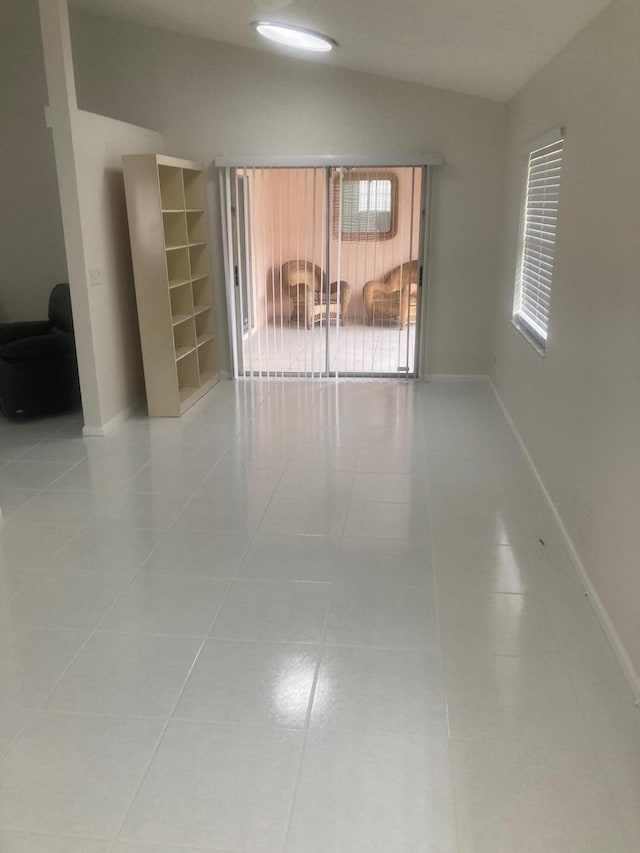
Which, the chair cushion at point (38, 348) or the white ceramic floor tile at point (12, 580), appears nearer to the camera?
the white ceramic floor tile at point (12, 580)

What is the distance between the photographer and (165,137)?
5711mm

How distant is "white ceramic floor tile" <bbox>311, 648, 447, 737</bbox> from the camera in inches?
80.3

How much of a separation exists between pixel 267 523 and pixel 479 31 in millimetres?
2857

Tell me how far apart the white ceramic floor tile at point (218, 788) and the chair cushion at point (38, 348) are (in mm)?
3530

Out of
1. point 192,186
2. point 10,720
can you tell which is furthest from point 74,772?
point 192,186

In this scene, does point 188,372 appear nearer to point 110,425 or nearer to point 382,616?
point 110,425

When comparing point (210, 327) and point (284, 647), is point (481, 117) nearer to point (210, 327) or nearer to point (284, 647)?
point (210, 327)

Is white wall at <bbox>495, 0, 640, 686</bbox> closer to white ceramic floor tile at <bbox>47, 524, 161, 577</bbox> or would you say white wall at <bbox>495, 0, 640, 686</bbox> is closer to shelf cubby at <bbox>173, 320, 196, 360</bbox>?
white ceramic floor tile at <bbox>47, 524, 161, 577</bbox>

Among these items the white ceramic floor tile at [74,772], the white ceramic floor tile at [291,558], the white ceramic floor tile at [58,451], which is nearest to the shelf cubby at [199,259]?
the white ceramic floor tile at [58,451]

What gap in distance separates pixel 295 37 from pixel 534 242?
218 centimetres

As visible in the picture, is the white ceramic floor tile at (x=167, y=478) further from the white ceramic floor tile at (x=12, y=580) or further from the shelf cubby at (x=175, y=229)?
the shelf cubby at (x=175, y=229)

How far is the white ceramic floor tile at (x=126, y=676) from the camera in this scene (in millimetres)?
2125

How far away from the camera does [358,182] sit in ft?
20.7

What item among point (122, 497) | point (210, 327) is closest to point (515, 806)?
point (122, 497)
